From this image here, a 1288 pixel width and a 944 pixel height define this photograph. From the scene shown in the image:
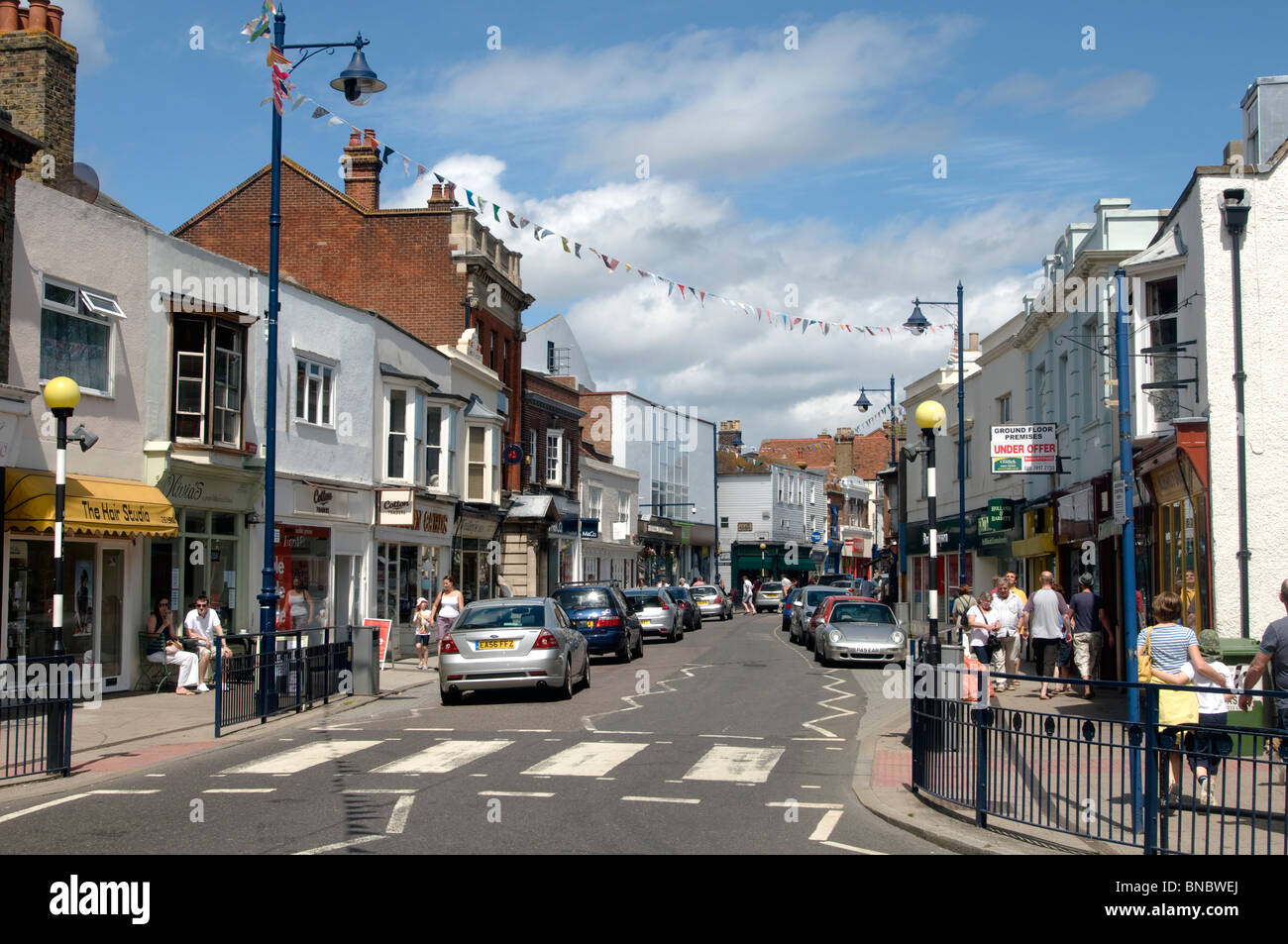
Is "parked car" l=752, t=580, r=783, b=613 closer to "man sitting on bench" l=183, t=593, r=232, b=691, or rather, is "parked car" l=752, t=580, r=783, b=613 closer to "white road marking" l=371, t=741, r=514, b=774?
"man sitting on bench" l=183, t=593, r=232, b=691

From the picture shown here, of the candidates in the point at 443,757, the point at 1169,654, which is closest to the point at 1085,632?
the point at 1169,654

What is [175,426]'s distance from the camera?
1962cm

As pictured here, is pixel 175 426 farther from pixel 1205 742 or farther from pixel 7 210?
pixel 1205 742

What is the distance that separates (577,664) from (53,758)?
8.38 metres

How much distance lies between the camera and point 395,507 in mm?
27250

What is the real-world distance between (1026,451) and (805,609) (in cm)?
1200

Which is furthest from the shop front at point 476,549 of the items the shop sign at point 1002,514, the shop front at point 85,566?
the shop front at point 85,566

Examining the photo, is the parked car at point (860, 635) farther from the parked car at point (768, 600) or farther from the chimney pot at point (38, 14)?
the parked car at point (768, 600)

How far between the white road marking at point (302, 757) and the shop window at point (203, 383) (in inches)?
333

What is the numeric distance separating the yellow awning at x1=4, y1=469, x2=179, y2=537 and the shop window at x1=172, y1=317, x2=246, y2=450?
145 cm

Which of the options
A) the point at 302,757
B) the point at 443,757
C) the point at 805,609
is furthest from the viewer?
the point at 805,609

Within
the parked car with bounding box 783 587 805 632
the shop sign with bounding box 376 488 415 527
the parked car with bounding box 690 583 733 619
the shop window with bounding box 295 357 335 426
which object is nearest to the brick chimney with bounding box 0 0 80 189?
the shop window with bounding box 295 357 335 426

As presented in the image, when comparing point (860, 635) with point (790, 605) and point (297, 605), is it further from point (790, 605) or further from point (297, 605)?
point (790, 605)
